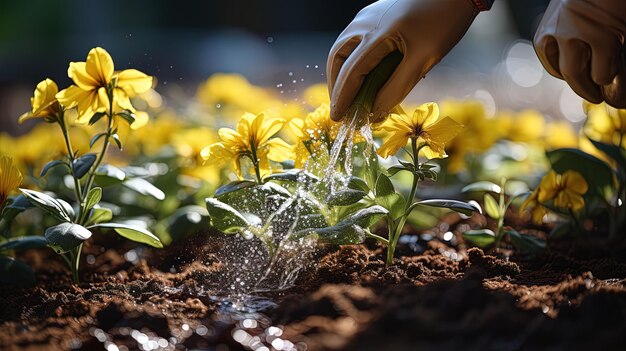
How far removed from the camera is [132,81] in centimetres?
168

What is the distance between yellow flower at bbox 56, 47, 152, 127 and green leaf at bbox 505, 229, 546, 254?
35.8 inches

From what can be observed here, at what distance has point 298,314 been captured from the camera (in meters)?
1.22

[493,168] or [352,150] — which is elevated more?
[352,150]

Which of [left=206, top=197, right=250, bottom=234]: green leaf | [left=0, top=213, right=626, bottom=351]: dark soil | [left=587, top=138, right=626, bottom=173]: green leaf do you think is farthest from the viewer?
[left=587, top=138, right=626, bottom=173]: green leaf

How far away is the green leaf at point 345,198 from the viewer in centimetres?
150

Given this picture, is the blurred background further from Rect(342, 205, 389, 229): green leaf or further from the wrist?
Rect(342, 205, 389, 229): green leaf

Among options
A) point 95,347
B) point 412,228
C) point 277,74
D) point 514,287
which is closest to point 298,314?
point 95,347

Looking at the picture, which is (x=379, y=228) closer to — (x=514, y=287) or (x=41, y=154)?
(x=514, y=287)

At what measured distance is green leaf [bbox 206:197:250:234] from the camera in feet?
5.11

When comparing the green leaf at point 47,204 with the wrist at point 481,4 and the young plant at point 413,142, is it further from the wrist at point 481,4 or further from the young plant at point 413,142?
the wrist at point 481,4

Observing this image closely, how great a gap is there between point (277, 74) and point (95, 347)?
7.81 m

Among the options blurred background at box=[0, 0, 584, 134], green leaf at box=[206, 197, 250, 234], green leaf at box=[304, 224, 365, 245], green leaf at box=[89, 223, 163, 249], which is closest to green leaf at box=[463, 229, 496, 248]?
green leaf at box=[304, 224, 365, 245]

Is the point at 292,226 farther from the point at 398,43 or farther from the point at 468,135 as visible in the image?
the point at 468,135

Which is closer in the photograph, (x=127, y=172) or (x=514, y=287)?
(x=514, y=287)
